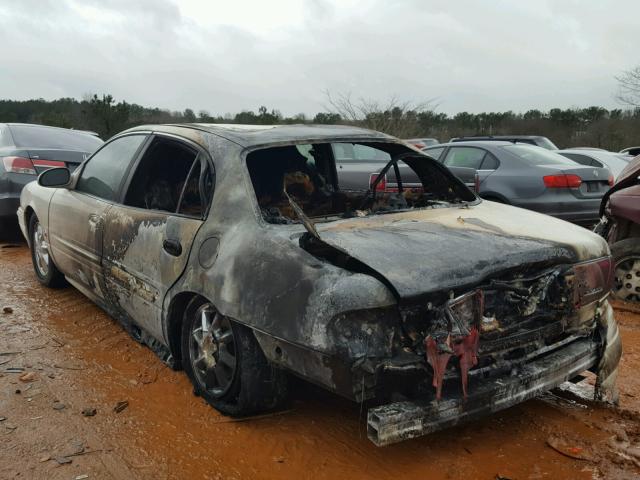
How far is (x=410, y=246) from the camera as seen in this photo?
2645 mm

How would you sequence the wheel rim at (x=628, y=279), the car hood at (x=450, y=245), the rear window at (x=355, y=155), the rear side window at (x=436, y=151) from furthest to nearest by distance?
the rear side window at (x=436, y=151) → the rear window at (x=355, y=155) → the wheel rim at (x=628, y=279) → the car hood at (x=450, y=245)

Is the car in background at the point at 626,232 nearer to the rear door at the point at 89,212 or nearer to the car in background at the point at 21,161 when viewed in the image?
the rear door at the point at 89,212

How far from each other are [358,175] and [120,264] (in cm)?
525

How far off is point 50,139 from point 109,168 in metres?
4.23

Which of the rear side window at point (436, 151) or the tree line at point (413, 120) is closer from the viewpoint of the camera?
the rear side window at point (436, 151)

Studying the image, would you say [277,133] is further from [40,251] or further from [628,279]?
[628,279]

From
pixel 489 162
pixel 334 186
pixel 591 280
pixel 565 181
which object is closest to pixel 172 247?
pixel 334 186

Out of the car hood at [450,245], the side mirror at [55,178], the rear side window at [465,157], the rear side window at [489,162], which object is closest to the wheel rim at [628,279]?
the car hood at [450,245]

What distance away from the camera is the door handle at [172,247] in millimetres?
3158

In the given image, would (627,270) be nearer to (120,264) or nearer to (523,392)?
(523,392)


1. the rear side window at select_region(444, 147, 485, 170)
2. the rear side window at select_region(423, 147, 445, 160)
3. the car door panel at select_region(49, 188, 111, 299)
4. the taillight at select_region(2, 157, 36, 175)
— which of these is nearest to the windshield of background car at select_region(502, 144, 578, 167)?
the rear side window at select_region(444, 147, 485, 170)

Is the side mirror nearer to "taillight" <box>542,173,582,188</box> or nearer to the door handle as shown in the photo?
the door handle

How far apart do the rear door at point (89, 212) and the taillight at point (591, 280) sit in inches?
113

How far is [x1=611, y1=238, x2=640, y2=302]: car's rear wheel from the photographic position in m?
5.15
